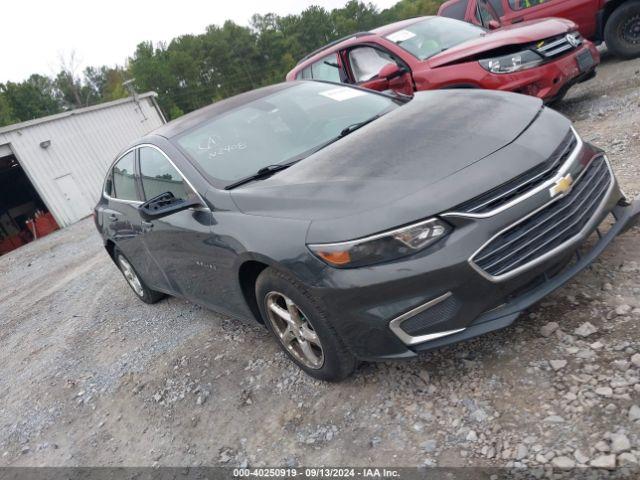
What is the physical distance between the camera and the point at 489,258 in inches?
90.8

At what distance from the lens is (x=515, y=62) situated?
576cm

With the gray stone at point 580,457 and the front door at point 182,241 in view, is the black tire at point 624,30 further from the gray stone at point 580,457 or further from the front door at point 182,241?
the gray stone at point 580,457

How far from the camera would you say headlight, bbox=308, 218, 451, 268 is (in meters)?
2.33

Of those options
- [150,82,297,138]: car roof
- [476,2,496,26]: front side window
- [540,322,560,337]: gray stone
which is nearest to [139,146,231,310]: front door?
[150,82,297,138]: car roof

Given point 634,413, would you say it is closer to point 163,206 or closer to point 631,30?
point 163,206

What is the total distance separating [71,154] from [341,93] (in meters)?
18.5

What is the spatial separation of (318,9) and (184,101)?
27.4 metres

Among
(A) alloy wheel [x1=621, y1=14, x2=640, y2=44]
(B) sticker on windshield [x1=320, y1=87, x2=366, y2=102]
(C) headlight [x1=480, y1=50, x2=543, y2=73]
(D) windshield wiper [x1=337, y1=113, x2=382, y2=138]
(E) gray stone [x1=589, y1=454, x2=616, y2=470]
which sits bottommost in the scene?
(E) gray stone [x1=589, y1=454, x2=616, y2=470]

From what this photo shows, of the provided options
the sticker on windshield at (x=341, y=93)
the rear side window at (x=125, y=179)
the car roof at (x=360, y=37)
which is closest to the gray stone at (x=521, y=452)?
the sticker on windshield at (x=341, y=93)

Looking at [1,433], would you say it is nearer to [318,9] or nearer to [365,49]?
[365,49]

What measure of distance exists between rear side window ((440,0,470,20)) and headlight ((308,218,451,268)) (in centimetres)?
924

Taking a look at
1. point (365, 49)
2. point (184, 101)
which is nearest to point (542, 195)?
point (365, 49)

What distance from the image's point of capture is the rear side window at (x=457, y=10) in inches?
401

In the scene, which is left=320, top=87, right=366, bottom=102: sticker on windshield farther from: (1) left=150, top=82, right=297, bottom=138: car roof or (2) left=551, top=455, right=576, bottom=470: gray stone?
(2) left=551, top=455, right=576, bottom=470: gray stone
